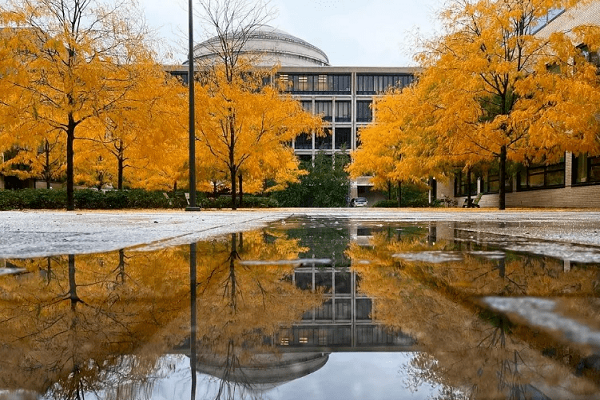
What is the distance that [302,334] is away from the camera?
1.10 meters

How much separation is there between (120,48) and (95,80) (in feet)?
7.04

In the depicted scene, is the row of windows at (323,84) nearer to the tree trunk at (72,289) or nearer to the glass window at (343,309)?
the tree trunk at (72,289)

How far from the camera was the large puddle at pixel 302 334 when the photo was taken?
0.81m

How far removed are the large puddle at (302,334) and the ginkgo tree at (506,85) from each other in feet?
51.8

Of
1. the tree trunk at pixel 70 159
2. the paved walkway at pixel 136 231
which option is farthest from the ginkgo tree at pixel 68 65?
the paved walkway at pixel 136 231

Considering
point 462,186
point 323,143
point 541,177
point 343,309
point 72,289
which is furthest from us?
point 323,143

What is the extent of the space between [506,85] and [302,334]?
19.6 meters

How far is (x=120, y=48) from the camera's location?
17062mm

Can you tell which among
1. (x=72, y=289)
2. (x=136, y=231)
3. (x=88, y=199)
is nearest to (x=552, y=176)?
(x=88, y=199)

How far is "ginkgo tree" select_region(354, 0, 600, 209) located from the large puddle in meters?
15.8

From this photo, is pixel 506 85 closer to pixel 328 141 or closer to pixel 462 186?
pixel 462 186

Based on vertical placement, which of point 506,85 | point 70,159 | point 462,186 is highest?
point 506,85

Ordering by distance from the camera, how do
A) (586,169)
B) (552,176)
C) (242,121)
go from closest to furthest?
1. (242,121)
2. (586,169)
3. (552,176)

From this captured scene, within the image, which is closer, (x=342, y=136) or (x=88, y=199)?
(x=88, y=199)
